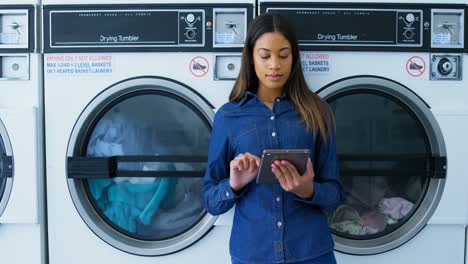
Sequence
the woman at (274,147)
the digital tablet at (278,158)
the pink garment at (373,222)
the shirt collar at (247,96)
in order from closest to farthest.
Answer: the digital tablet at (278,158), the woman at (274,147), the shirt collar at (247,96), the pink garment at (373,222)

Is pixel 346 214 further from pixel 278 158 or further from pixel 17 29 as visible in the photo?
pixel 17 29

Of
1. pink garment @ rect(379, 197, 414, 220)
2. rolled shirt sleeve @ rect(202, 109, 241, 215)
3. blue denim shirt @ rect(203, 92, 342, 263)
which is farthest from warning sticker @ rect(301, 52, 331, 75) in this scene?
pink garment @ rect(379, 197, 414, 220)

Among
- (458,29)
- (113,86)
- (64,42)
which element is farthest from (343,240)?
(64,42)

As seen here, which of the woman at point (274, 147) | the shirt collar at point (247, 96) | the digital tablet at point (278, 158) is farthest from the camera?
the shirt collar at point (247, 96)

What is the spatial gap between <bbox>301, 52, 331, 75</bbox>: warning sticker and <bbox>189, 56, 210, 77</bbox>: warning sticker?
1.27 feet

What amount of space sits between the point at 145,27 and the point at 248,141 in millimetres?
713

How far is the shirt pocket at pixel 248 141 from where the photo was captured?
1.40 metres

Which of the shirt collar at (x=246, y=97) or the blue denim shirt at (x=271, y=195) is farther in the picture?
the shirt collar at (x=246, y=97)

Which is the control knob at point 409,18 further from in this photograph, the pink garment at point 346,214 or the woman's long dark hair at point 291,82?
the pink garment at point 346,214

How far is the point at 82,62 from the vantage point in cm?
181

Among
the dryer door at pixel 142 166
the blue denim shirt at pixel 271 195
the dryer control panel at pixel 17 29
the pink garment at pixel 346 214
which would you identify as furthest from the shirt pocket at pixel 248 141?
the dryer control panel at pixel 17 29

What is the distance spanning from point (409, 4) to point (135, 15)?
109 cm

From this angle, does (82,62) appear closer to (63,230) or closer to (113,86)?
(113,86)

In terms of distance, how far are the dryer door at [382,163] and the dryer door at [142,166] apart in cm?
57
